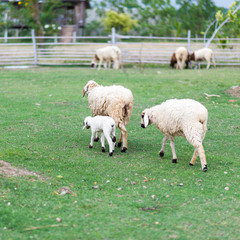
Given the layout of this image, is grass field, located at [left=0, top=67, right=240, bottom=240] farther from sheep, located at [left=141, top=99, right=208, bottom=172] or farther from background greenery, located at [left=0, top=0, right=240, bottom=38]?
background greenery, located at [left=0, top=0, right=240, bottom=38]

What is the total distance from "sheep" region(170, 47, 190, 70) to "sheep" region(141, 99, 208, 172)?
1432cm

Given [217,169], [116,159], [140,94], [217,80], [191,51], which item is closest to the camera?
[217,169]

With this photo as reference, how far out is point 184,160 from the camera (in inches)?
294

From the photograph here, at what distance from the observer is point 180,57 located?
2175cm

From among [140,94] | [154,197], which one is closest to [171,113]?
[154,197]

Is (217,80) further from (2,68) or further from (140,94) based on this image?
(2,68)

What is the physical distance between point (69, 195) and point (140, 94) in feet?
28.6

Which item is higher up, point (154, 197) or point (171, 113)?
point (171, 113)

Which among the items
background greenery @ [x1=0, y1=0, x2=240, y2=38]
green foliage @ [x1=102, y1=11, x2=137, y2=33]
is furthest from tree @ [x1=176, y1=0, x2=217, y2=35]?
green foliage @ [x1=102, y1=11, x2=137, y2=33]

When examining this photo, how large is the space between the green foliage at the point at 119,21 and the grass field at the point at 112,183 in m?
29.8

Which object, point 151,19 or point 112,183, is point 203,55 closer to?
point 112,183

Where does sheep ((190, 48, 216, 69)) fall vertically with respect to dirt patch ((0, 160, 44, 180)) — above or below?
above

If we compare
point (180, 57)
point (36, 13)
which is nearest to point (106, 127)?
point (180, 57)

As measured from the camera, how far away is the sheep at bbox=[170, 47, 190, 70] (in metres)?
21.3
